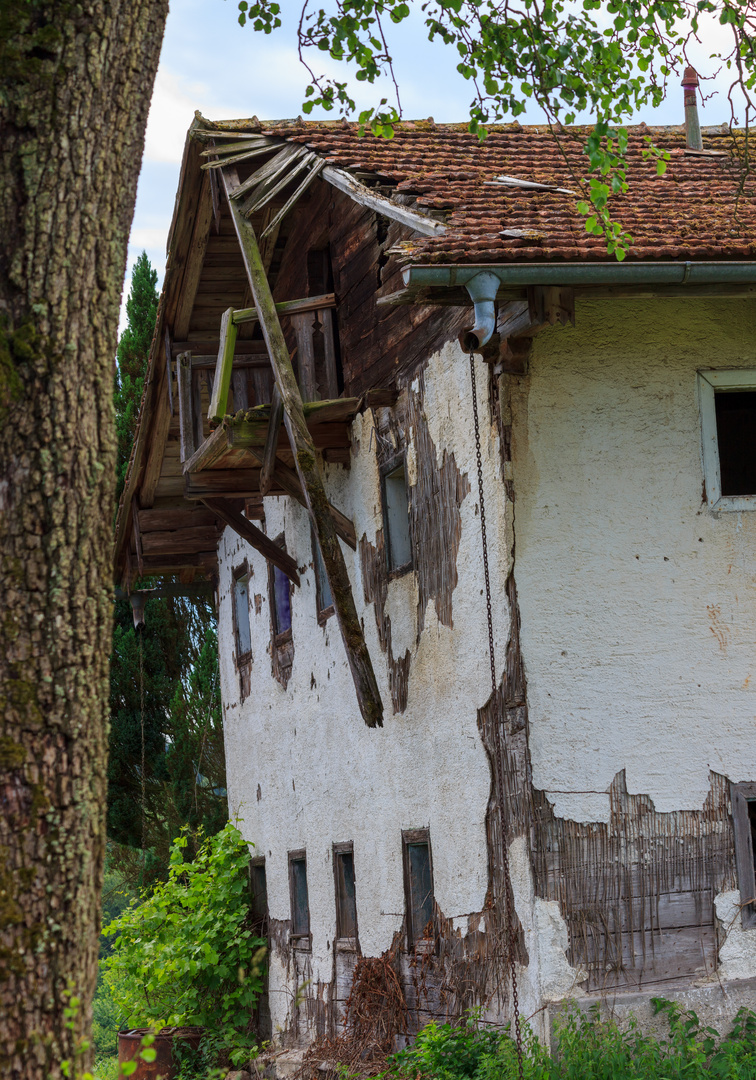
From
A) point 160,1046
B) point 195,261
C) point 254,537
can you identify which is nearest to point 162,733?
point 160,1046

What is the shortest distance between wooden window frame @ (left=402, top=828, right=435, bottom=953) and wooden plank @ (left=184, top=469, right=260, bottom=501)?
140 inches

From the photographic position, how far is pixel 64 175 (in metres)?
3.83

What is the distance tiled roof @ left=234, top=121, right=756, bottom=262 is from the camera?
22.6 feet

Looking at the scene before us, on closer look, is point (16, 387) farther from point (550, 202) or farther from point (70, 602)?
point (550, 202)

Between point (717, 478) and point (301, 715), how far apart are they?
534cm

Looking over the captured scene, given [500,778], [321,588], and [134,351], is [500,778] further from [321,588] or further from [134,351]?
[134,351]

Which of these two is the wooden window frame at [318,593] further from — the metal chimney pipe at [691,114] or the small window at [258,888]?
the metal chimney pipe at [691,114]

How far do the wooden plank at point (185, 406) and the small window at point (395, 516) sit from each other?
2182 millimetres

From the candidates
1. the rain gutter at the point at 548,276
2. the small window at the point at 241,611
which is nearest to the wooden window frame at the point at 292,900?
the small window at the point at 241,611

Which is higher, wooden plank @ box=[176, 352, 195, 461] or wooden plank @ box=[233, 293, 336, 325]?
wooden plank @ box=[233, 293, 336, 325]

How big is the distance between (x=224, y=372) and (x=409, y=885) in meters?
3.91

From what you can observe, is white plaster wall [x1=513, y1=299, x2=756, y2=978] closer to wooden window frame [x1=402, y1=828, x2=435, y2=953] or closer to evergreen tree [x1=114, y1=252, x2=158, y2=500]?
wooden window frame [x1=402, y1=828, x2=435, y2=953]

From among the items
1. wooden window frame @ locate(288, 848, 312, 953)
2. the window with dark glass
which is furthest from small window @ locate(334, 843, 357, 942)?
the window with dark glass

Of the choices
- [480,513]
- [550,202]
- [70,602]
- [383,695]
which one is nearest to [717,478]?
[480,513]
